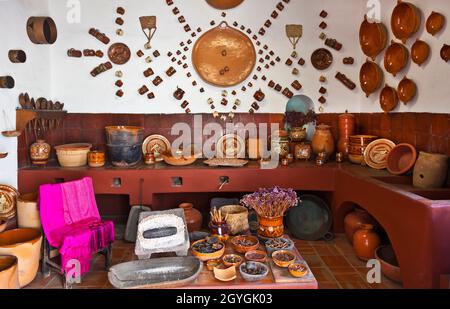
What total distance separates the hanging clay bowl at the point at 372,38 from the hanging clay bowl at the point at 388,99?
1.51ft

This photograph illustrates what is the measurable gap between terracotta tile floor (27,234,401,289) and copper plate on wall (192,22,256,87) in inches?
83.5

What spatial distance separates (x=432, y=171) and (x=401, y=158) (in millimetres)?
582

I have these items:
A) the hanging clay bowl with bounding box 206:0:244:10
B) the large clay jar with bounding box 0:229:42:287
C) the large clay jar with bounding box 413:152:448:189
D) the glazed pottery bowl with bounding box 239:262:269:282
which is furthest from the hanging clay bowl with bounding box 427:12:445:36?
the large clay jar with bounding box 0:229:42:287

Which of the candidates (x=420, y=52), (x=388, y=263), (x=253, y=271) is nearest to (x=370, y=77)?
(x=420, y=52)

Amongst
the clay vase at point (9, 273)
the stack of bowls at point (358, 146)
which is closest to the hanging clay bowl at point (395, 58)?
the stack of bowls at point (358, 146)

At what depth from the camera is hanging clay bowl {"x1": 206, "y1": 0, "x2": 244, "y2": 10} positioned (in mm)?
4383

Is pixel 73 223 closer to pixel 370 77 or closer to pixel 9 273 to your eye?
pixel 9 273

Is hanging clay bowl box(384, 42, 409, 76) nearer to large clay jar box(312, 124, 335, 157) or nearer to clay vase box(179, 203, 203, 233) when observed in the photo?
large clay jar box(312, 124, 335, 157)

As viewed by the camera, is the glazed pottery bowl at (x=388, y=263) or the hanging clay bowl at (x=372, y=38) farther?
the hanging clay bowl at (x=372, y=38)

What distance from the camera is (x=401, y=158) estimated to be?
11.7 feet

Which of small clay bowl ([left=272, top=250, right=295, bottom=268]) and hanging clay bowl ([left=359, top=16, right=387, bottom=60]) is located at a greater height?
hanging clay bowl ([left=359, top=16, right=387, bottom=60])

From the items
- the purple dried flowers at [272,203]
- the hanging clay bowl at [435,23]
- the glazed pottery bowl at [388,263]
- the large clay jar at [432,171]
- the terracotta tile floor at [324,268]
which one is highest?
the hanging clay bowl at [435,23]

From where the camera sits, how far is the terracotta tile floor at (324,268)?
303 centimetres

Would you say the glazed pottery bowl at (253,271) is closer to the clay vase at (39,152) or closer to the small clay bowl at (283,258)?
the small clay bowl at (283,258)
